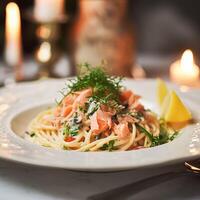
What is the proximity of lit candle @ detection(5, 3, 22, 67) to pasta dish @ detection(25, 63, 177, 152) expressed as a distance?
42.0 inches

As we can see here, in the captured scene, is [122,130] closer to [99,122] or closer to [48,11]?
[99,122]

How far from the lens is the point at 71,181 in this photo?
Answer: 1283mm

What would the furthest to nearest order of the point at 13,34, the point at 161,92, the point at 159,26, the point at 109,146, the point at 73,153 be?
the point at 159,26
the point at 13,34
the point at 161,92
the point at 109,146
the point at 73,153

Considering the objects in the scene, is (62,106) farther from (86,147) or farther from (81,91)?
(86,147)

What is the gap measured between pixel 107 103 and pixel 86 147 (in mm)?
150

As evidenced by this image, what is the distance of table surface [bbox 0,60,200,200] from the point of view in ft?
4.06

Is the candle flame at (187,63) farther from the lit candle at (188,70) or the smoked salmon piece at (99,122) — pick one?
the smoked salmon piece at (99,122)

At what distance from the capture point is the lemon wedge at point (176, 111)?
61.1 inches

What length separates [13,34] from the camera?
8.70ft

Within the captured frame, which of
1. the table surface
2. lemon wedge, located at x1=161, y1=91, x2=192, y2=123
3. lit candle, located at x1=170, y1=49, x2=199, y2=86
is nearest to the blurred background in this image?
lit candle, located at x1=170, y1=49, x2=199, y2=86

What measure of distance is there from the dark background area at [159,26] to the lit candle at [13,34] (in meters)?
0.51

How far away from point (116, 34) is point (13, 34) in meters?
0.54

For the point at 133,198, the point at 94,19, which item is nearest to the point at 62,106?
the point at 133,198

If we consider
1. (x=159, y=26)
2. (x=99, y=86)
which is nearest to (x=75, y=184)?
(x=99, y=86)
